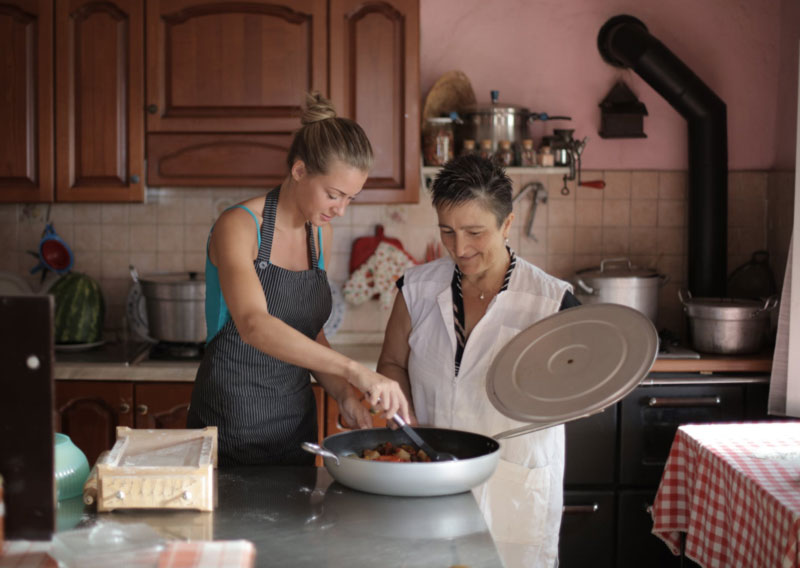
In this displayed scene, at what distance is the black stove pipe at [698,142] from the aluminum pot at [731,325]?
261mm

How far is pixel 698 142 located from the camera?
11.4 feet

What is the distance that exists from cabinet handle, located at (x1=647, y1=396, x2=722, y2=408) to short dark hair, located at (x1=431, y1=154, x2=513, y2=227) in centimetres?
142

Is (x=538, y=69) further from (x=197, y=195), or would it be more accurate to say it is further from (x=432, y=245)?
(x=197, y=195)

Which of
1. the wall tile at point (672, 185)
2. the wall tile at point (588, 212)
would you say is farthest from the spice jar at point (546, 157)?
the wall tile at point (672, 185)

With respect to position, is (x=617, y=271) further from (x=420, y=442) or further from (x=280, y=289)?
(x=420, y=442)

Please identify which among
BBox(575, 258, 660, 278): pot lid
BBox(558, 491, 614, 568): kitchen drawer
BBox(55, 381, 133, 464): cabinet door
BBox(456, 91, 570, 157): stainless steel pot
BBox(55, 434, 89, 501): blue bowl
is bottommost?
BBox(558, 491, 614, 568): kitchen drawer

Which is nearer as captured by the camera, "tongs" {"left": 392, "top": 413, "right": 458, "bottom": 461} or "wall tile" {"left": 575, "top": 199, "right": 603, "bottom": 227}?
"tongs" {"left": 392, "top": 413, "right": 458, "bottom": 461}

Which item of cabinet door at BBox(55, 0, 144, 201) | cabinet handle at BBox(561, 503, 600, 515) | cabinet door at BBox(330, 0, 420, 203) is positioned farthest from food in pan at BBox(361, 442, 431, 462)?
cabinet door at BBox(55, 0, 144, 201)

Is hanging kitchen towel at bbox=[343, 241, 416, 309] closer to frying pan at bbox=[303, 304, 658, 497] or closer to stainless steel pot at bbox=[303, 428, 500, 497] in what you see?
frying pan at bbox=[303, 304, 658, 497]

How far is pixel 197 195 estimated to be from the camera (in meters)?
3.60

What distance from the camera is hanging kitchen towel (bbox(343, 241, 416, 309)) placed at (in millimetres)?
3564

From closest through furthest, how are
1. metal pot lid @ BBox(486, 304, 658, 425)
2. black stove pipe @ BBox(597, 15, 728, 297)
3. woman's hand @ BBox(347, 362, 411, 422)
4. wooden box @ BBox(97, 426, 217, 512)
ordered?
wooden box @ BBox(97, 426, 217, 512)
woman's hand @ BBox(347, 362, 411, 422)
metal pot lid @ BBox(486, 304, 658, 425)
black stove pipe @ BBox(597, 15, 728, 297)

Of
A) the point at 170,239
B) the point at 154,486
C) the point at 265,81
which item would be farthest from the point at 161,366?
the point at 154,486

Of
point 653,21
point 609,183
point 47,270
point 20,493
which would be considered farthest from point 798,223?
point 47,270
